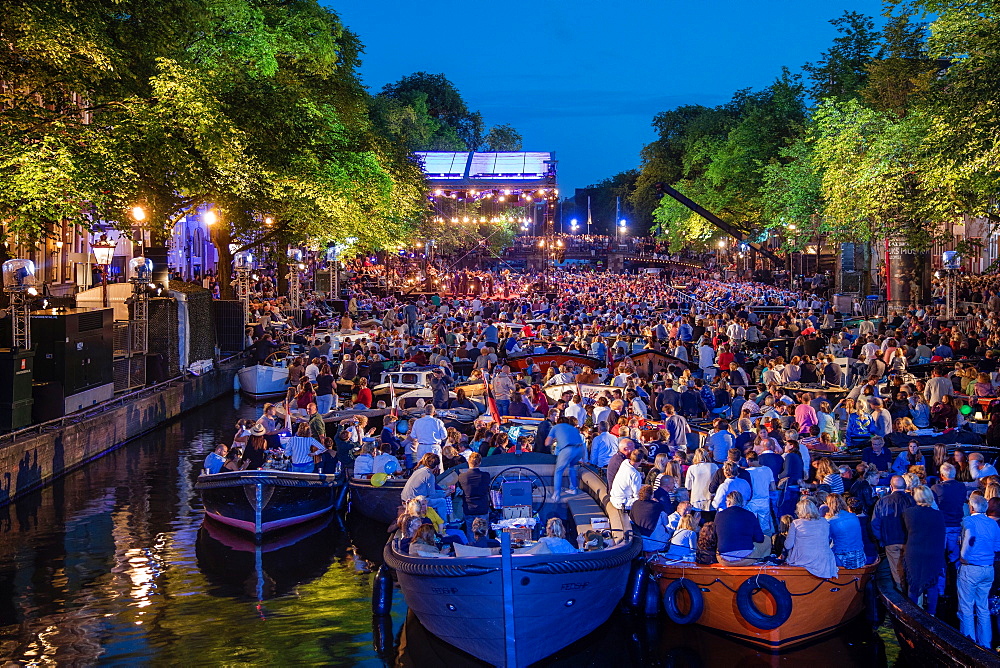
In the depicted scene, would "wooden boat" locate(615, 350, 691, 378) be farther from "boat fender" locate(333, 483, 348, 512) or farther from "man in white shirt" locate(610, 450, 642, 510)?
"man in white shirt" locate(610, 450, 642, 510)

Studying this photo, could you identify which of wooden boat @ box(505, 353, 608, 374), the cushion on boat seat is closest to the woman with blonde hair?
the cushion on boat seat

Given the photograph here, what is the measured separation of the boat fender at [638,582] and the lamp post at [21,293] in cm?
1167

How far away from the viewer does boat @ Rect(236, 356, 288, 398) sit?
1165 inches

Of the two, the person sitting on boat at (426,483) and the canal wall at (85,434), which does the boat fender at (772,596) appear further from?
the canal wall at (85,434)

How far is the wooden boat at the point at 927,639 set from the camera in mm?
8805

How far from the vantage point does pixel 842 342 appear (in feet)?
90.8

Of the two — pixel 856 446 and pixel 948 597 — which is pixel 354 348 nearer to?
pixel 856 446

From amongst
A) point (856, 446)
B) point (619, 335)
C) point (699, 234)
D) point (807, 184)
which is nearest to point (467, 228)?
point (699, 234)

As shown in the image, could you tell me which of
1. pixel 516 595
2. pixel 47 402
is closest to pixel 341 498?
pixel 47 402

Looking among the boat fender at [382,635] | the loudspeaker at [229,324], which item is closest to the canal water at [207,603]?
the boat fender at [382,635]

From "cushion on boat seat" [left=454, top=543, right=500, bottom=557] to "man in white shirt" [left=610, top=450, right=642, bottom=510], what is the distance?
6.99ft

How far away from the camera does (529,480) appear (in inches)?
531

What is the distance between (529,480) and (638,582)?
2173 millimetres

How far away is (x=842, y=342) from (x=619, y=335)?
6.32 metres
